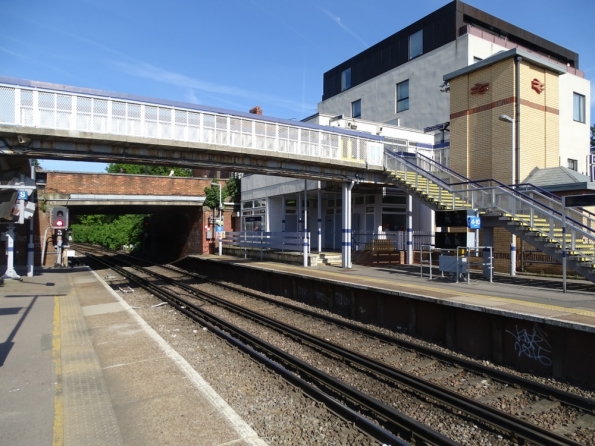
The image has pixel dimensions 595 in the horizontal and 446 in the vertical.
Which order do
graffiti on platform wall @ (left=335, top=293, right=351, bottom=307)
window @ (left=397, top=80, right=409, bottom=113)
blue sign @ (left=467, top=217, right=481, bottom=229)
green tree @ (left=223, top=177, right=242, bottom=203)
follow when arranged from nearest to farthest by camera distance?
blue sign @ (left=467, top=217, right=481, bottom=229) → graffiti on platform wall @ (left=335, top=293, right=351, bottom=307) → green tree @ (left=223, top=177, right=242, bottom=203) → window @ (left=397, top=80, right=409, bottom=113)

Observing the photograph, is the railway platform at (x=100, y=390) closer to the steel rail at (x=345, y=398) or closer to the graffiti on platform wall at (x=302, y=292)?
the steel rail at (x=345, y=398)

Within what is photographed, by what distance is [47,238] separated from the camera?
28.5 meters

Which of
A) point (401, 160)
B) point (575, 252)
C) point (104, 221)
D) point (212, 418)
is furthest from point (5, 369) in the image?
point (104, 221)

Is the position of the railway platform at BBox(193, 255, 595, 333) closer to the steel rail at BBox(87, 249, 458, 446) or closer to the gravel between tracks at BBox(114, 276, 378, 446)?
the steel rail at BBox(87, 249, 458, 446)

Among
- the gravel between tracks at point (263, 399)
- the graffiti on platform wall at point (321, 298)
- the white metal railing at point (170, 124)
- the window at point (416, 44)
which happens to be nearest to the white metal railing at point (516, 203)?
the white metal railing at point (170, 124)

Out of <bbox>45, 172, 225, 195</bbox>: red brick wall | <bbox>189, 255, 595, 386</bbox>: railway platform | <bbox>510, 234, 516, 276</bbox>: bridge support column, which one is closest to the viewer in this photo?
<bbox>189, 255, 595, 386</bbox>: railway platform

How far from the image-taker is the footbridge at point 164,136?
13.1 metres

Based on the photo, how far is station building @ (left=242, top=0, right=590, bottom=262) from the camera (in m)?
18.3

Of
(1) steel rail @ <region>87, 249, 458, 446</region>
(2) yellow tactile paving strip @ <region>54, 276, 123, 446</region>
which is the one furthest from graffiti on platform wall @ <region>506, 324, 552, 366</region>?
(2) yellow tactile paving strip @ <region>54, 276, 123, 446</region>

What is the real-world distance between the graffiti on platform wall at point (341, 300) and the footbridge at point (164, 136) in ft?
19.4

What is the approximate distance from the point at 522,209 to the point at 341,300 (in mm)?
6191

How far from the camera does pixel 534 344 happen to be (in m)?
7.81

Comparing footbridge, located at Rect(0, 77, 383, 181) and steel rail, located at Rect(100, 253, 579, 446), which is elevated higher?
footbridge, located at Rect(0, 77, 383, 181)

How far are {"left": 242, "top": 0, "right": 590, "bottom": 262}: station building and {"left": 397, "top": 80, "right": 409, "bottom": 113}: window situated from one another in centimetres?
8
